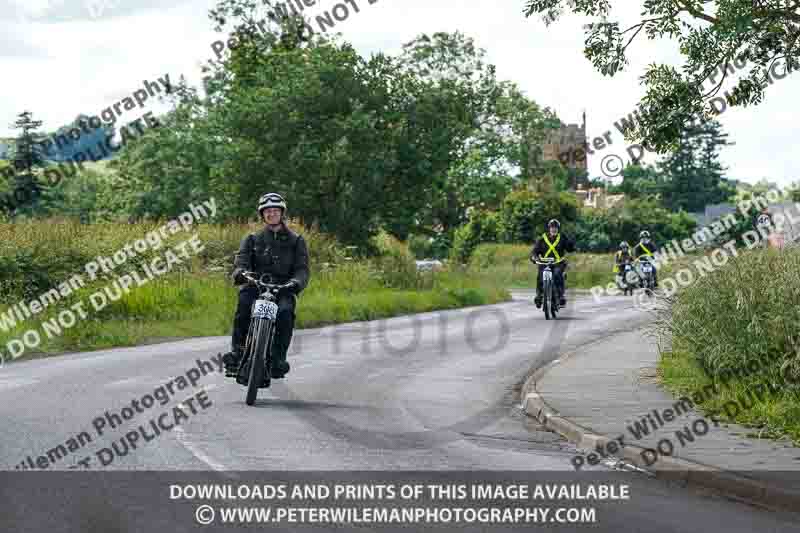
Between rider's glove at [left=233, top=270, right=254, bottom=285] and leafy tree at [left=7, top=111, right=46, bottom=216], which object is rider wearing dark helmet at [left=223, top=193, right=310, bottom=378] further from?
leafy tree at [left=7, top=111, right=46, bottom=216]

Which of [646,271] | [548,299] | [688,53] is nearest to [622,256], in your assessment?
[646,271]

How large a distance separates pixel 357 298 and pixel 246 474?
23673 mm

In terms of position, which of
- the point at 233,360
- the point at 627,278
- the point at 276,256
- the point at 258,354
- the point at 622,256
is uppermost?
the point at 622,256

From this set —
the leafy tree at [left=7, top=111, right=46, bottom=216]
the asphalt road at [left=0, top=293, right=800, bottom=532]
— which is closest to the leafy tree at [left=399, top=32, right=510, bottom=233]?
the leafy tree at [left=7, top=111, right=46, bottom=216]

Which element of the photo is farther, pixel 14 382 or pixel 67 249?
pixel 67 249

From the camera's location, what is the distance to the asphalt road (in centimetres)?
964

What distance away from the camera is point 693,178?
130m

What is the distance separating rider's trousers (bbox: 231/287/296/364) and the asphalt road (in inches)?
23.4

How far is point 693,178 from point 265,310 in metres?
121

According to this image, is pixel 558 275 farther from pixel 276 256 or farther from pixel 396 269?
pixel 276 256

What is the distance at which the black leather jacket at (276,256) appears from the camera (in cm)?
1412

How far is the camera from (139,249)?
1175 inches

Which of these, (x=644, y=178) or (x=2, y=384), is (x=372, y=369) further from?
(x=644, y=178)

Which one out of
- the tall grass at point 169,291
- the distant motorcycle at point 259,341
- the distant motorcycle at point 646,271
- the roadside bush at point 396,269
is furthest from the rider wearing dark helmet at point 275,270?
the distant motorcycle at point 646,271
